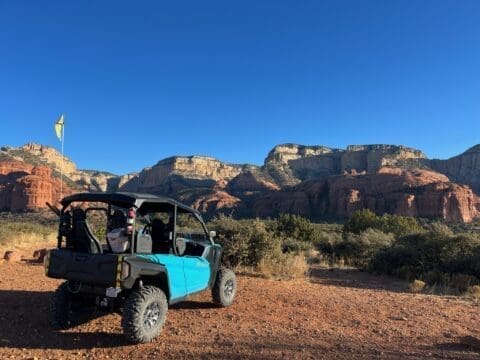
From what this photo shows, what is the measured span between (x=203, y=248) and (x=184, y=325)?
4.74 feet

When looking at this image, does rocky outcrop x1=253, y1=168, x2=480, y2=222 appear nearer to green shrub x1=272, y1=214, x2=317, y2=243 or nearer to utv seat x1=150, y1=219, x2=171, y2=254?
green shrub x1=272, y1=214, x2=317, y2=243

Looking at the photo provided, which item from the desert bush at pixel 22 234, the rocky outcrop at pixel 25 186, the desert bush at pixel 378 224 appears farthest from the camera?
the rocky outcrop at pixel 25 186

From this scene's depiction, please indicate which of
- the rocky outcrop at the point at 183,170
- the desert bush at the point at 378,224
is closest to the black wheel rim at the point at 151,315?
the desert bush at the point at 378,224

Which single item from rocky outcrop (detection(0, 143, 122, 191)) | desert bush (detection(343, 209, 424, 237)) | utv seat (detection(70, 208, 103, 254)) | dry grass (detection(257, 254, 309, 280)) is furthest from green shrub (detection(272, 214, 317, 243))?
rocky outcrop (detection(0, 143, 122, 191))

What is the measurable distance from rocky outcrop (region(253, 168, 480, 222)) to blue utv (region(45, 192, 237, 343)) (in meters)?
79.6

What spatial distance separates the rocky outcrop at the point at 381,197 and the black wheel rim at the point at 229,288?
256 ft

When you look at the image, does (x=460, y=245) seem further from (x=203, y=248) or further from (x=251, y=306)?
(x=203, y=248)

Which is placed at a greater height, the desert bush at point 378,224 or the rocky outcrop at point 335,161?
the rocky outcrop at point 335,161

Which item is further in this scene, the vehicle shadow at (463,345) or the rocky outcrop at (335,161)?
the rocky outcrop at (335,161)

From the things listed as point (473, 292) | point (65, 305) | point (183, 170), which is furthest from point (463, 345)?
point (183, 170)

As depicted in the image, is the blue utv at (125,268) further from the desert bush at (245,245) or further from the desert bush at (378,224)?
the desert bush at (378,224)

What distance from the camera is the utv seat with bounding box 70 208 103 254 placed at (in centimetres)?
629

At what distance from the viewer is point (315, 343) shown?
604cm

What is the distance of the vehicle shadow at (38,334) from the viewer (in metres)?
5.84
